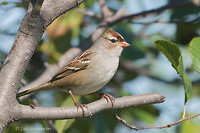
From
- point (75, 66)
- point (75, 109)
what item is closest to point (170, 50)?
point (75, 109)

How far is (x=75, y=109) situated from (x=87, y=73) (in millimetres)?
1498

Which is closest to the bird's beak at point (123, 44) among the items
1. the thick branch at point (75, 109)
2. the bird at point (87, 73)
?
the bird at point (87, 73)

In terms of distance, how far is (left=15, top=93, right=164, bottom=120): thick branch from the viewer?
2.44 metres

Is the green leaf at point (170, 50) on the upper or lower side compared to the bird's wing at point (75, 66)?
upper

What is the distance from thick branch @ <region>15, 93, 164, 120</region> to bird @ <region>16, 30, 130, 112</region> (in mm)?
1013

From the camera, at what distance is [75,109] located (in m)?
2.66

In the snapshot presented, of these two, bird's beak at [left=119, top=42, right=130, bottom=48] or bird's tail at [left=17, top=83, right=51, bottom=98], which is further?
bird's beak at [left=119, top=42, right=130, bottom=48]

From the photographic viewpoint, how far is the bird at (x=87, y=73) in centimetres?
402

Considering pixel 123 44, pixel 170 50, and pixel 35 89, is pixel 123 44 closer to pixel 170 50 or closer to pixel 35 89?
pixel 35 89

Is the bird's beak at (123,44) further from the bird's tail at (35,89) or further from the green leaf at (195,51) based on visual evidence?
the green leaf at (195,51)

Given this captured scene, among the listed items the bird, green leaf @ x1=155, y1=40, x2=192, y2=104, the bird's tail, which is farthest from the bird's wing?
green leaf @ x1=155, y1=40, x2=192, y2=104

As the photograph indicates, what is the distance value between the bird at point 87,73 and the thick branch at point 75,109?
3.32 feet

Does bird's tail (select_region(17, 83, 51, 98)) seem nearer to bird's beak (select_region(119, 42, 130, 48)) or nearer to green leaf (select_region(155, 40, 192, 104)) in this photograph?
bird's beak (select_region(119, 42, 130, 48))

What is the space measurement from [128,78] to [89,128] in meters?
1.49
